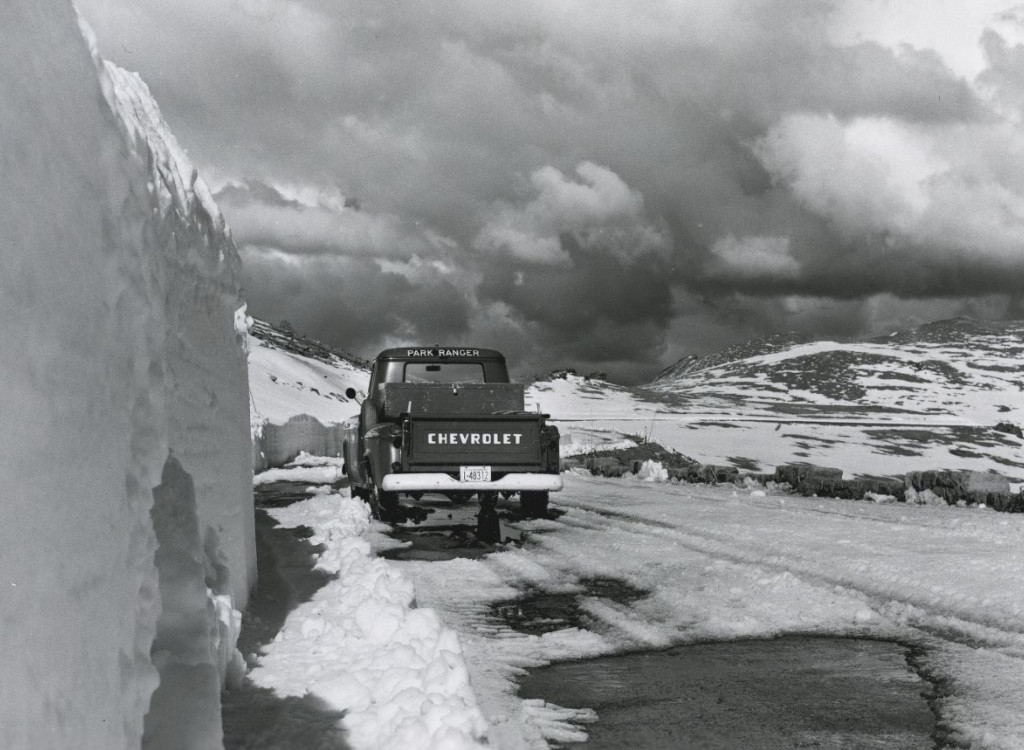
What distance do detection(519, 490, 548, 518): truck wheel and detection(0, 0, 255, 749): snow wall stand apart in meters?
8.90

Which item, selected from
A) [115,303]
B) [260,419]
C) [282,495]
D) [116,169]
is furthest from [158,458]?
[260,419]

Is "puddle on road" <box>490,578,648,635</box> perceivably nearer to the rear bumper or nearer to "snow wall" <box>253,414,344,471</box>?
the rear bumper

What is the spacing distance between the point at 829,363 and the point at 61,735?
545ft

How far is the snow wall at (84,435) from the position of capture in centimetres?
169

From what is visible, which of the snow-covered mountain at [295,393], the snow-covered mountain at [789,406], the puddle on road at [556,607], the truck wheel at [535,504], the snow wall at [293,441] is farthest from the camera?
the snow-covered mountain at [789,406]

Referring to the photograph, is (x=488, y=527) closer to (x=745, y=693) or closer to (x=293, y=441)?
(x=745, y=693)

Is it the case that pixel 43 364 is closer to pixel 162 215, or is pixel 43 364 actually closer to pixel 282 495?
pixel 162 215

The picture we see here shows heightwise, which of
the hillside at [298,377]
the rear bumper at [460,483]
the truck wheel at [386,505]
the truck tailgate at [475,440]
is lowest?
the truck wheel at [386,505]

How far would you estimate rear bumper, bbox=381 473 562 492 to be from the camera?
36.3 feet

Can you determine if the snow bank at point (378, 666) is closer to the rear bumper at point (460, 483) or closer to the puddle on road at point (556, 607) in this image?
the puddle on road at point (556, 607)

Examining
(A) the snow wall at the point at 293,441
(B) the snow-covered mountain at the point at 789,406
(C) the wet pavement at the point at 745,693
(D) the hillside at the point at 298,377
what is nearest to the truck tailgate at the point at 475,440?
(B) the snow-covered mountain at the point at 789,406

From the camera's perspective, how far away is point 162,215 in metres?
3.60

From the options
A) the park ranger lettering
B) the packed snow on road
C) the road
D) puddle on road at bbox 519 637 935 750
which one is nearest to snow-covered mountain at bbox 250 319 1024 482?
the park ranger lettering

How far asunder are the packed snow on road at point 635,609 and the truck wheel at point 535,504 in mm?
432
